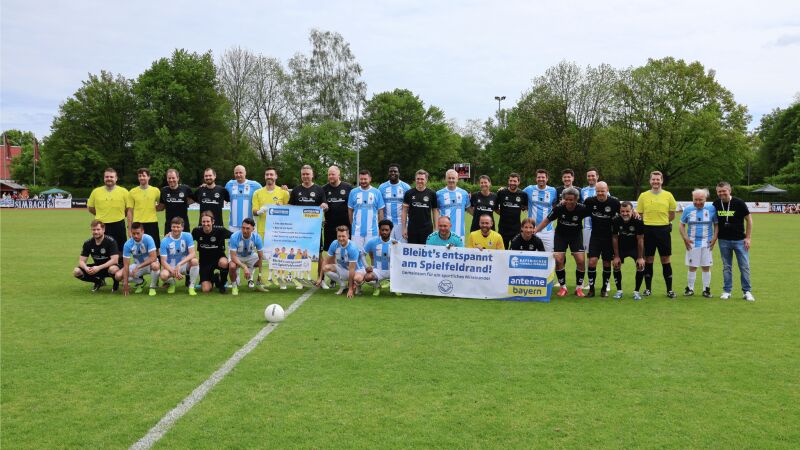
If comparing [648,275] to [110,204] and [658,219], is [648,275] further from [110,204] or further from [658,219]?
[110,204]

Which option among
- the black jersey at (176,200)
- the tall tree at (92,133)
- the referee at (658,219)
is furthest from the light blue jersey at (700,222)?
the tall tree at (92,133)

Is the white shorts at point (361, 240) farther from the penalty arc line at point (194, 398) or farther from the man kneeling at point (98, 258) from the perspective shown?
the man kneeling at point (98, 258)

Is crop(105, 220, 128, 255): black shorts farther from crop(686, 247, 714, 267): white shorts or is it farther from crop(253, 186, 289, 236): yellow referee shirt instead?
crop(686, 247, 714, 267): white shorts

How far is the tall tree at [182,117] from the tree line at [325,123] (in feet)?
0.34

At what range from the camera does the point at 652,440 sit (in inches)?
145

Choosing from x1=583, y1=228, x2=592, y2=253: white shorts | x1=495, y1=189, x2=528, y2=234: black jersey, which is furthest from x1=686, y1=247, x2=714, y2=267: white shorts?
x1=495, y1=189, x2=528, y2=234: black jersey

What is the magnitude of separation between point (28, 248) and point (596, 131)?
148 feet

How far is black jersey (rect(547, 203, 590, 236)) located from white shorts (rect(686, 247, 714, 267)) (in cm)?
184

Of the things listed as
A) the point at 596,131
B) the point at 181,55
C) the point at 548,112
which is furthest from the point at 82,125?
the point at 596,131

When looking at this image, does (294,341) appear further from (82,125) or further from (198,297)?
(82,125)

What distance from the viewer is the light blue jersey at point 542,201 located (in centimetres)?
980

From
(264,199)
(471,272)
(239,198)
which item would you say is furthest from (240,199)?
(471,272)

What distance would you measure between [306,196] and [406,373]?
204 inches

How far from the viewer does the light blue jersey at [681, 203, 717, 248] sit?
9.09m
